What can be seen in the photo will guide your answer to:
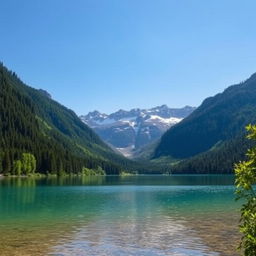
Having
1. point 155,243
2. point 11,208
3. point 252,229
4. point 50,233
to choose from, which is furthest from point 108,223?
point 252,229

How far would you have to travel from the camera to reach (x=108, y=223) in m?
47.7

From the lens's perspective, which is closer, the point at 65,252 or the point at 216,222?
the point at 65,252

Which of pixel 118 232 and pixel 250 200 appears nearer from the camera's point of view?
pixel 250 200

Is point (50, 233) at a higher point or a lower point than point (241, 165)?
lower

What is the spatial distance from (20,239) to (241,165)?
87.9 feet

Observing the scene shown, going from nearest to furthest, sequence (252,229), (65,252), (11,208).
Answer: (252,229)
(65,252)
(11,208)

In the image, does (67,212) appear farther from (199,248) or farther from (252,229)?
(252,229)

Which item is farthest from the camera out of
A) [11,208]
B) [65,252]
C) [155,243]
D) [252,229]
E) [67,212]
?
[11,208]

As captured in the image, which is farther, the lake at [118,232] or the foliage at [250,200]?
the lake at [118,232]

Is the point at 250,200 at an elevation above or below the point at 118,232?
above

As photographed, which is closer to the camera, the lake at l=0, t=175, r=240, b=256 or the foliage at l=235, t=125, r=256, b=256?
the foliage at l=235, t=125, r=256, b=256

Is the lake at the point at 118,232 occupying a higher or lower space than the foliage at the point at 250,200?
lower

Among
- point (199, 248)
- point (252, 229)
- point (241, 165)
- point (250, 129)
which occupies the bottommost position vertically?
point (199, 248)

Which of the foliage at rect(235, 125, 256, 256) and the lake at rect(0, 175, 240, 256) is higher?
the foliage at rect(235, 125, 256, 256)
